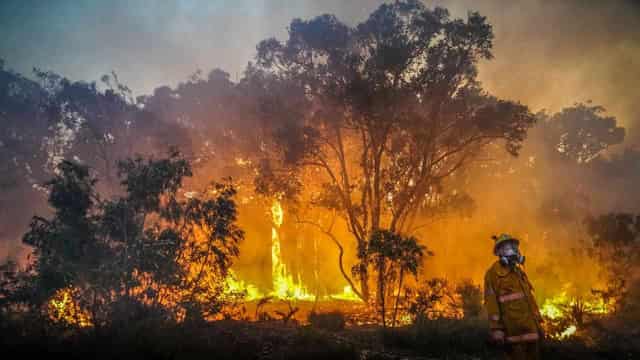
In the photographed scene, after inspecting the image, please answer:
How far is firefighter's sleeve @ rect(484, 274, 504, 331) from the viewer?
285 inches

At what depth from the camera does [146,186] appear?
1491 cm

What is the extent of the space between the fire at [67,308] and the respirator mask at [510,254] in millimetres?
9844

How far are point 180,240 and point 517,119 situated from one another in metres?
15.5

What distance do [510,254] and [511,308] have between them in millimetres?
809

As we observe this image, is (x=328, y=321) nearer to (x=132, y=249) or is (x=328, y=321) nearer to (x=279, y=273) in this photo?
(x=132, y=249)

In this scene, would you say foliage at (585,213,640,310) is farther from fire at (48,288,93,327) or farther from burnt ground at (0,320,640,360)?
fire at (48,288,93,327)

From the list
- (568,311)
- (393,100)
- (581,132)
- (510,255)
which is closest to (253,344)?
(510,255)

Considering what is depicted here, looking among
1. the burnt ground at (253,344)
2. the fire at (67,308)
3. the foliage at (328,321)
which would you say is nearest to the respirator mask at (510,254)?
the burnt ground at (253,344)

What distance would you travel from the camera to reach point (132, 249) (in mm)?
14125

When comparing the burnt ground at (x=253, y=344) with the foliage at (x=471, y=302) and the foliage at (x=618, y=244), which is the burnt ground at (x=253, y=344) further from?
the foliage at (x=618, y=244)

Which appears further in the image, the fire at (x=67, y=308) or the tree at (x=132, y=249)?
the tree at (x=132, y=249)

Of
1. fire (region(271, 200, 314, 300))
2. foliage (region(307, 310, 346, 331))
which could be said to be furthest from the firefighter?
fire (region(271, 200, 314, 300))

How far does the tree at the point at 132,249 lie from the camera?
13.4m

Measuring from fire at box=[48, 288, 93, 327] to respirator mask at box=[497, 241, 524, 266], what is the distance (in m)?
9.84
